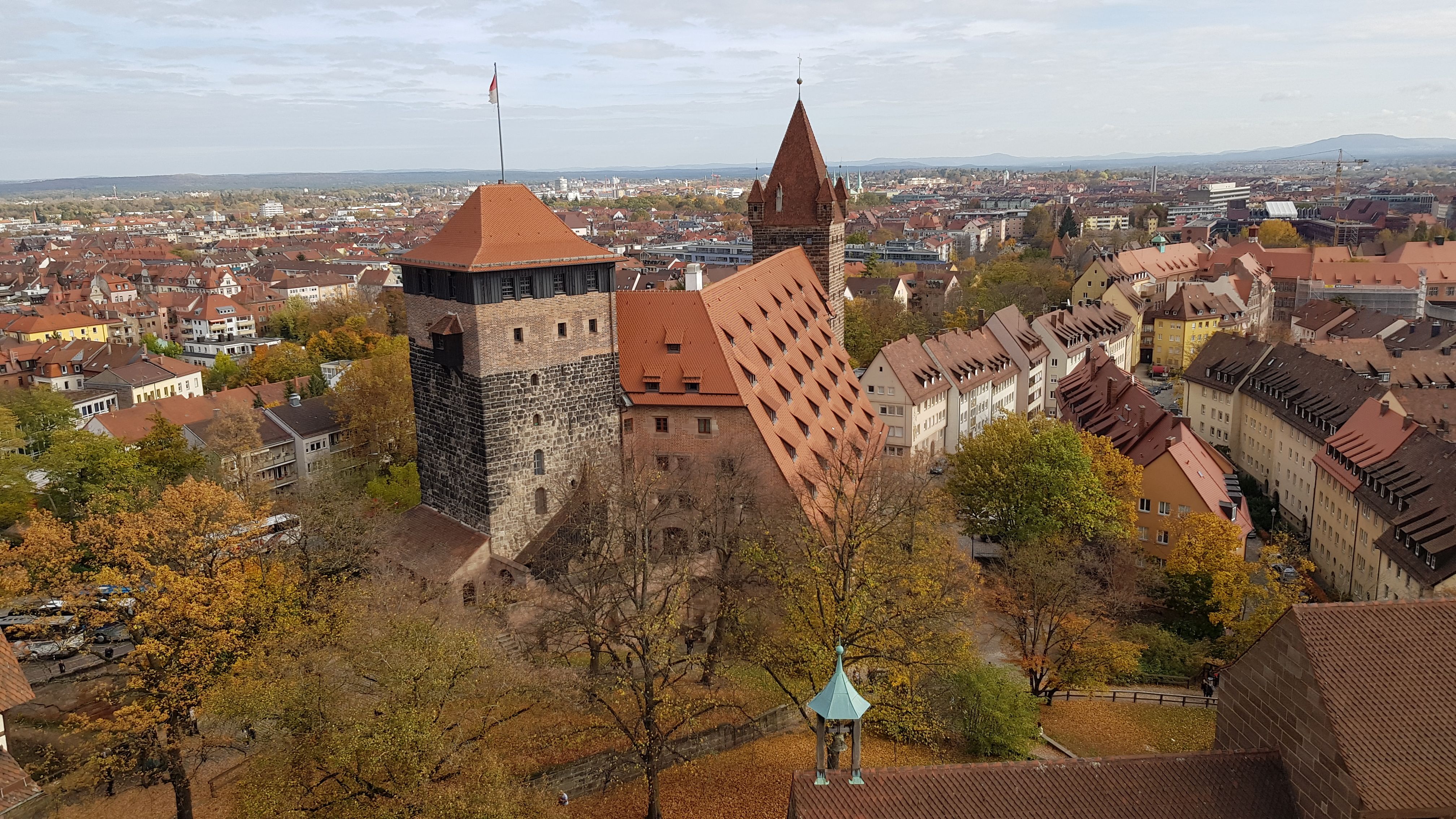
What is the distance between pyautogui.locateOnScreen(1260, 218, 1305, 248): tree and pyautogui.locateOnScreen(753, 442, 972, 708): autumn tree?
141265mm

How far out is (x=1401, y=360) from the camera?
6381 cm

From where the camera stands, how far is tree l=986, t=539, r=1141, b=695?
3472cm

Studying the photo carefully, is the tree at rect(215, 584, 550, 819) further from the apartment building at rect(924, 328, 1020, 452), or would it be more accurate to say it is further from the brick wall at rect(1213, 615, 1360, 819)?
the apartment building at rect(924, 328, 1020, 452)

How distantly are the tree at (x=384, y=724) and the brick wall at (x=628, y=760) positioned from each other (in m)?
1.90

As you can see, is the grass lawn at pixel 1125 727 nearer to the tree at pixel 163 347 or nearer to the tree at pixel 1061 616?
the tree at pixel 1061 616

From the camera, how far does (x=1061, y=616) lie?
35312 mm

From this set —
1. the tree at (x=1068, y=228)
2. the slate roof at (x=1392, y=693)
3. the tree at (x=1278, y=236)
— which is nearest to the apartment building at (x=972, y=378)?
the slate roof at (x=1392, y=693)

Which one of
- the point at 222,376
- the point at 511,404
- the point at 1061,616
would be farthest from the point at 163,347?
the point at 1061,616

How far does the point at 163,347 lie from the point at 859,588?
322 ft

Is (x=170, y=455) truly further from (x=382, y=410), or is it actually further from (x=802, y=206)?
(x=802, y=206)

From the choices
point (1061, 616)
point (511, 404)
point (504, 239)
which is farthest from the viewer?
point (511, 404)

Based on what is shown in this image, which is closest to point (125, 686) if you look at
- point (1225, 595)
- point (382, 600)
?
point (382, 600)

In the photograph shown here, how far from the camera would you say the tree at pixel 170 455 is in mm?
52500

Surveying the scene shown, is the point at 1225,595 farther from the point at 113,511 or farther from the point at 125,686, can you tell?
the point at 113,511
